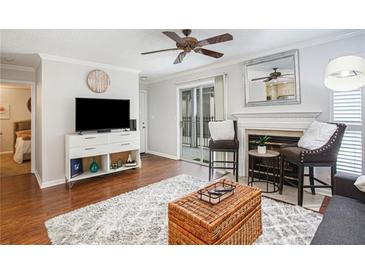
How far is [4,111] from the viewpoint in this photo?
6.26 metres

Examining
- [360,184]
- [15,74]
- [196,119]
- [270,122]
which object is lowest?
[360,184]

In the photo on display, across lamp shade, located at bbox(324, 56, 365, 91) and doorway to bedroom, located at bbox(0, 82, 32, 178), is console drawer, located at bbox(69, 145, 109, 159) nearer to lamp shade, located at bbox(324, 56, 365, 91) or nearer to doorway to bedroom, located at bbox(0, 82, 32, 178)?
lamp shade, located at bbox(324, 56, 365, 91)

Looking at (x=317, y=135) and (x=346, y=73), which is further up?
(x=346, y=73)

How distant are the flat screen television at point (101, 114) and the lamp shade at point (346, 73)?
341cm

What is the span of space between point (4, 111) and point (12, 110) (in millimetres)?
201

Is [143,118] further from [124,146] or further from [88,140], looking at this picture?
[88,140]

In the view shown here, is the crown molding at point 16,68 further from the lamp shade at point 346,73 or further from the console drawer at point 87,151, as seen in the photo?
the lamp shade at point 346,73

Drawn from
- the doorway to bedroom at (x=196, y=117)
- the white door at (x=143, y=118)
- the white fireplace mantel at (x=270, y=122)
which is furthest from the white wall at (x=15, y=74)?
the white fireplace mantel at (x=270, y=122)

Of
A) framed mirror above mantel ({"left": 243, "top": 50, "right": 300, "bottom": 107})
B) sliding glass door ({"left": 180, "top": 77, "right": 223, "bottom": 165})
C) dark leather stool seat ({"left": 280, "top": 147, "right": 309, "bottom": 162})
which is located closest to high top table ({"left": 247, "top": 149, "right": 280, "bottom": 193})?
dark leather stool seat ({"left": 280, "top": 147, "right": 309, "bottom": 162})

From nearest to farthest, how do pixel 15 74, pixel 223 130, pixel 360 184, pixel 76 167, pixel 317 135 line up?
pixel 360 184 < pixel 317 135 < pixel 76 167 < pixel 223 130 < pixel 15 74

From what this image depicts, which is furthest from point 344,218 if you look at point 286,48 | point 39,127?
point 39,127

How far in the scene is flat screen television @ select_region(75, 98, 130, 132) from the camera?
11.5 ft

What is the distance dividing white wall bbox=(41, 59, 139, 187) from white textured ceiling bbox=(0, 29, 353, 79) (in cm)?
29
